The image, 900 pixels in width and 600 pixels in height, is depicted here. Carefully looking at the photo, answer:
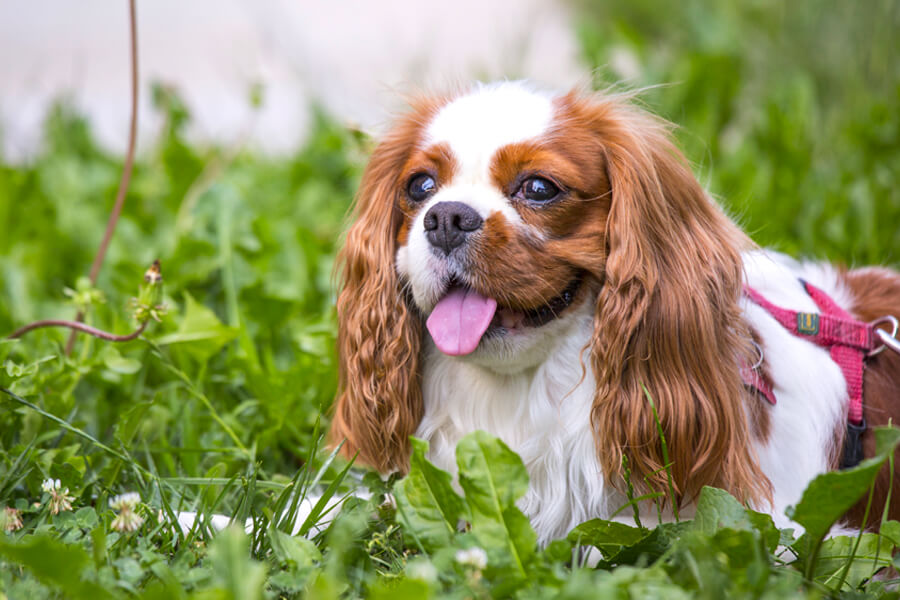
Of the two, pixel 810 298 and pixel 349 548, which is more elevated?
pixel 810 298

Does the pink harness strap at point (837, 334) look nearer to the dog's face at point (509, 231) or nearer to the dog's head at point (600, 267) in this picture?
the dog's head at point (600, 267)

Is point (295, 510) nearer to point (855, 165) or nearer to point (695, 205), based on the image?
point (695, 205)

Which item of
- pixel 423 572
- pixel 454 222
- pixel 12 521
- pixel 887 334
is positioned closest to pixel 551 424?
pixel 454 222

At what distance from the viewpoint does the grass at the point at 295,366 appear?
1805mm

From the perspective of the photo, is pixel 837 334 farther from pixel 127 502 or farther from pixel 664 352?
pixel 127 502

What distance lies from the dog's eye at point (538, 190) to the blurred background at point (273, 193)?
48 cm

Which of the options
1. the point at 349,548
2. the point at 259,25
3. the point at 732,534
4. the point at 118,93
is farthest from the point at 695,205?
the point at 118,93

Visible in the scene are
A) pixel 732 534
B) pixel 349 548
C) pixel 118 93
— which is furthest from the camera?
pixel 118 93

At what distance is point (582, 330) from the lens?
7.66ft

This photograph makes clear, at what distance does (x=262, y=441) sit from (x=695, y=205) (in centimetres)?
145

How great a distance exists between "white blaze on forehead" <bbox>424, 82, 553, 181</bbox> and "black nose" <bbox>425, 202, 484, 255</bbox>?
6.0 inches

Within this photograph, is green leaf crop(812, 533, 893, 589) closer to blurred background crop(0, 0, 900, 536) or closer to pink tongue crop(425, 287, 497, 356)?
pink tongue crop(425, 287, 497, 356)

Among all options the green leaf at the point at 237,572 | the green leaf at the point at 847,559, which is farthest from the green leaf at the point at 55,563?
the green leaf at the point at 847,559

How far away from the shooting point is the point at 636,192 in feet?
7.39
